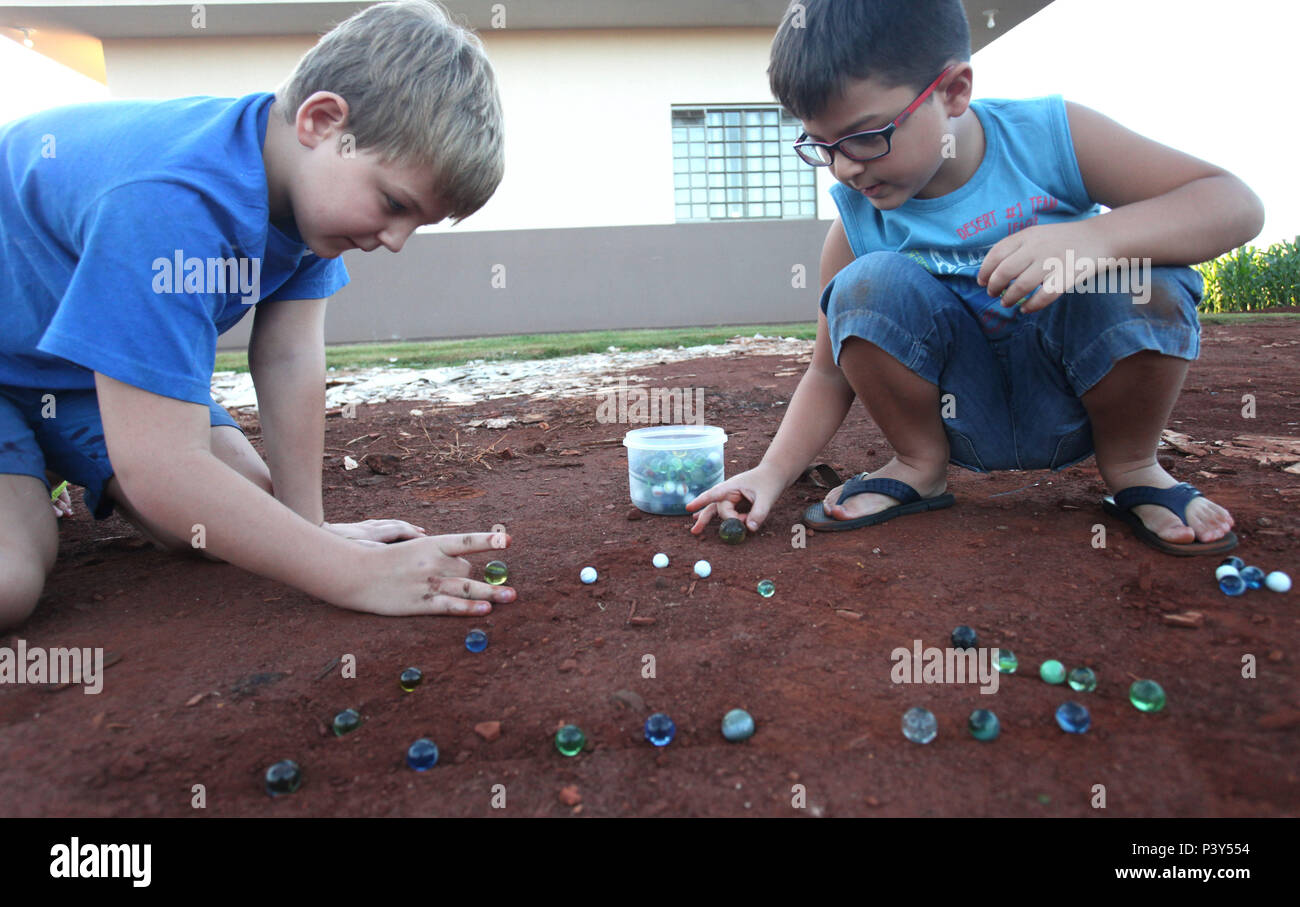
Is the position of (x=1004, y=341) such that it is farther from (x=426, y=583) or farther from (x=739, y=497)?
(x=426, y=583)

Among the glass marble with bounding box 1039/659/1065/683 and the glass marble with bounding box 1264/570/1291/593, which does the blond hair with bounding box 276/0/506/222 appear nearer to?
the glass marble with bounding box 1039/659/1065/683

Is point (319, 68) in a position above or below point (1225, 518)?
above

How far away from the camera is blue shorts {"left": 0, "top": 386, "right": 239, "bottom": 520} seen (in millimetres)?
2113

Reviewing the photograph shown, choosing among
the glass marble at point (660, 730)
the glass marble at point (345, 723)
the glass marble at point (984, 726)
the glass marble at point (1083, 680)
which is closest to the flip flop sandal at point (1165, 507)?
the glass marble at point (1083, 680)

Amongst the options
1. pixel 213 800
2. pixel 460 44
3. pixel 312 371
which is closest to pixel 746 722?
pixel 213 800

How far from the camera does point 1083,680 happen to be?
1.41 meters

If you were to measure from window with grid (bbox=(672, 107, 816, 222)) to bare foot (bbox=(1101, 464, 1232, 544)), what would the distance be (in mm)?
12056

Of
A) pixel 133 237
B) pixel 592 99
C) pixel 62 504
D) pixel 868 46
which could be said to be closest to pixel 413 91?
pixel 133 237

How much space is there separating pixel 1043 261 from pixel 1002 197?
0.40 meters

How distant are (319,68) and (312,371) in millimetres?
962

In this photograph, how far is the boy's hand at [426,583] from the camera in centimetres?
182

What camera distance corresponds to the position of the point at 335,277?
2.58 meters

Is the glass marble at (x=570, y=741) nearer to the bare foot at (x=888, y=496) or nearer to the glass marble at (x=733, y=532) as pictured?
the glass marble at (x=733, y=532)
